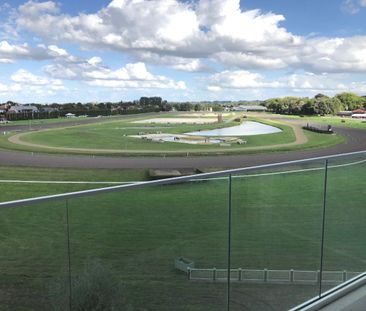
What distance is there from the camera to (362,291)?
459cm

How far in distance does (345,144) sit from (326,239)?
44.1 metres

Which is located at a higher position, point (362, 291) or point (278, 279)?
point (278, 279)

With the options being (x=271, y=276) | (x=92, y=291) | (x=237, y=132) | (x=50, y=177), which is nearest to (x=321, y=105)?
(x=237, y=132)

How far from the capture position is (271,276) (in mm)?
4125

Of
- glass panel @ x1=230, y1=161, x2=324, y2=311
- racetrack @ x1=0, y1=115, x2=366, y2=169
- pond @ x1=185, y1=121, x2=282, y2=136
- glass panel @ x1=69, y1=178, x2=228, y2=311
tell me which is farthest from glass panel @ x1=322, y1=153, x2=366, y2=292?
pond @ x1=185, y1=121, x2=282, y2=136

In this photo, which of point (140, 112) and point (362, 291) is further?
point (140, 112)

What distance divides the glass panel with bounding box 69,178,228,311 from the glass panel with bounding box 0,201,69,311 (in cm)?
9

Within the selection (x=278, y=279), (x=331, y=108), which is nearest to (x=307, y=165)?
(x=278, y=279)

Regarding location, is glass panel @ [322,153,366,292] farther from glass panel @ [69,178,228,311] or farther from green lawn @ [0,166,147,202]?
green lawn @ [0,166,147,202]

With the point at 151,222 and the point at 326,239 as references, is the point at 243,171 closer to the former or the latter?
the point at 151,222

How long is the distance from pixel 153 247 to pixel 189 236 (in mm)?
357

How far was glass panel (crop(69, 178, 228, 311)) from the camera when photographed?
3152mm

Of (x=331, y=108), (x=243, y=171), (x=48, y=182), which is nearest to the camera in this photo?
(x=243, y=171)

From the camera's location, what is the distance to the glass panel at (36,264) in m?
2.97
